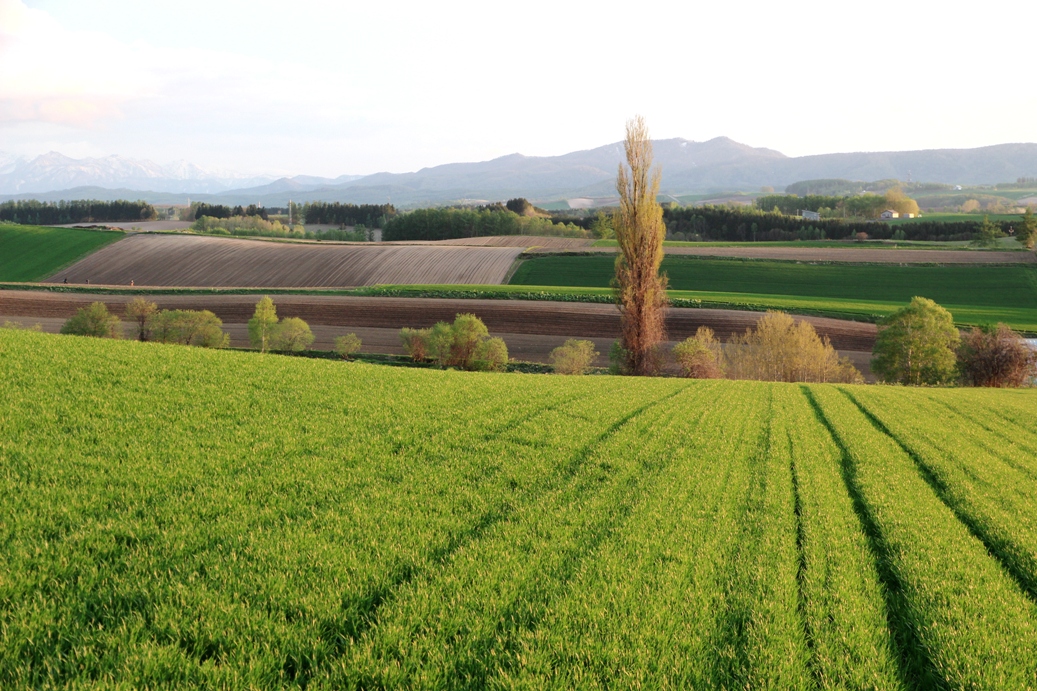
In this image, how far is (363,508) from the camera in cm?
902

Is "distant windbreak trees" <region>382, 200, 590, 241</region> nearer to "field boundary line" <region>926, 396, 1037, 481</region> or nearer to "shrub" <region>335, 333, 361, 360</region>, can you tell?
"shrub" <region>335, 333, 361, 360</region>

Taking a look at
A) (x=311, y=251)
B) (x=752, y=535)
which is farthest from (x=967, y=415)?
(x=311, y=251)

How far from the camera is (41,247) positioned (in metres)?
105

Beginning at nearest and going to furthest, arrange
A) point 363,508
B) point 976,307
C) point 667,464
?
point 363,508 < point 667,464 < point 976,307

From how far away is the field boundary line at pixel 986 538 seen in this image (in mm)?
8172

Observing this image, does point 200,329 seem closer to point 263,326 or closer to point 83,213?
point 263,326

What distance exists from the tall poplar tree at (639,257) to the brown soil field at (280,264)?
38988mm

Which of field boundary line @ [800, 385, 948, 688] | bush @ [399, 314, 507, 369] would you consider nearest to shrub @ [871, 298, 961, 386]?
bush @ [399, 314, 507, 369]

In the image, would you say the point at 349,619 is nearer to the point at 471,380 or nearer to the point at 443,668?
the point at 443,668

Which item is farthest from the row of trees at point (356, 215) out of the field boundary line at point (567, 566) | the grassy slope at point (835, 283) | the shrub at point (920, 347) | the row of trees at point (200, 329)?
the field boundary line at point (567, 566)

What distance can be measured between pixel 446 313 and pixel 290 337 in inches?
686

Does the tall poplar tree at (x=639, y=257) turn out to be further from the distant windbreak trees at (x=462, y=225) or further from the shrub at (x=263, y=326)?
the distant windbreak trees at (x=462, y=225)

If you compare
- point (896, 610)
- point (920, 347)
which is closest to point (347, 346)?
point (920, 347)

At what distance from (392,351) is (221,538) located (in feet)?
158
